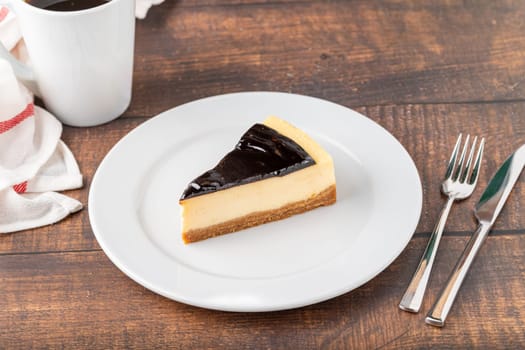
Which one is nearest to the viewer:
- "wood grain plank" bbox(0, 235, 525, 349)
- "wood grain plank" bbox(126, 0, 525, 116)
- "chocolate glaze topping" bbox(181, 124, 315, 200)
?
"wood grain plank" bbox(0, 235, 525, 349)

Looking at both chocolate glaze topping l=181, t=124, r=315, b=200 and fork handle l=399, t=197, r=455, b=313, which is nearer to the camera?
fork handle l=399, t=197, r=455, b=313

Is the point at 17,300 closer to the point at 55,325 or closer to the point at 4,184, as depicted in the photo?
the point at 55,325

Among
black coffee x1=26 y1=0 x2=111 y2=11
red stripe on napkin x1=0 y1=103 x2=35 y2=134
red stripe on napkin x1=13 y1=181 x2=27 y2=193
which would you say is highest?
black coffee x1=26 y1=0 x2=111 y2=11

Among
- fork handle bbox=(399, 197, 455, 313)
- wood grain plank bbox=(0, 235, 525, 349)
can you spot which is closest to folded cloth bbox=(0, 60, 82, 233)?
wood grain plank bbox=(0, 235, 525, 349)

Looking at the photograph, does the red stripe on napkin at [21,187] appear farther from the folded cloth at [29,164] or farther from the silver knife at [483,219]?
the silver knife at [483,219]

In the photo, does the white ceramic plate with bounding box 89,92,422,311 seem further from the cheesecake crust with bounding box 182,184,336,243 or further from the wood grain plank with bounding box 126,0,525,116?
the wood grain plank with bounding box 126,0,525,116

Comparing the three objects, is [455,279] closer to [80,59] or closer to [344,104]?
[344,104]

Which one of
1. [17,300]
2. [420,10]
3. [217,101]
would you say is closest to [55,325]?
[17,300]
